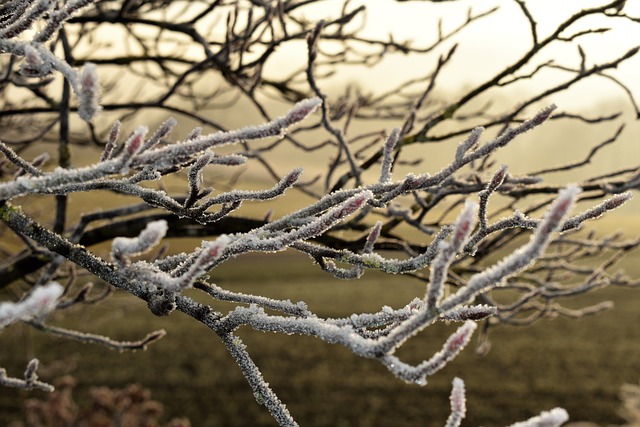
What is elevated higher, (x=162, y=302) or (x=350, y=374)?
(x=350, y=374)

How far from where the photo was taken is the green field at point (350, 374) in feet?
50.0

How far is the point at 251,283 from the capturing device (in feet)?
121

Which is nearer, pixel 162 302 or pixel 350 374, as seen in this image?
pixel 162 302

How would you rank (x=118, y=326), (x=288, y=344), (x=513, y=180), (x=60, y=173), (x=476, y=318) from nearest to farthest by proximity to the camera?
(x=60, y=173)
(x=476, y=318)
(x=513, y=180)
(x=288, y=344)
(x=118, y=326)

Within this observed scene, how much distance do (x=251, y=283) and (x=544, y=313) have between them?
3326 centimetres

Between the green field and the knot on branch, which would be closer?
the knot on branch

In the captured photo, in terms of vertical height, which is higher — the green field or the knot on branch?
the green field

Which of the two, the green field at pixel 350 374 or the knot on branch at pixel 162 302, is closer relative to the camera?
the knot on branch at pixel 162 302

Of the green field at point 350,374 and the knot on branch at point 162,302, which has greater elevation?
the green field at point 350,374

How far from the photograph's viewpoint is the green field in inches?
600

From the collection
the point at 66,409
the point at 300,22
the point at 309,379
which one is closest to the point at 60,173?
the point at 300,22

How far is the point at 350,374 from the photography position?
17844 mm

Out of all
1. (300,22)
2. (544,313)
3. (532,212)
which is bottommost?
(544,313)

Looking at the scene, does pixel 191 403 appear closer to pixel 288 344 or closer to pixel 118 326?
pixel 288 344
